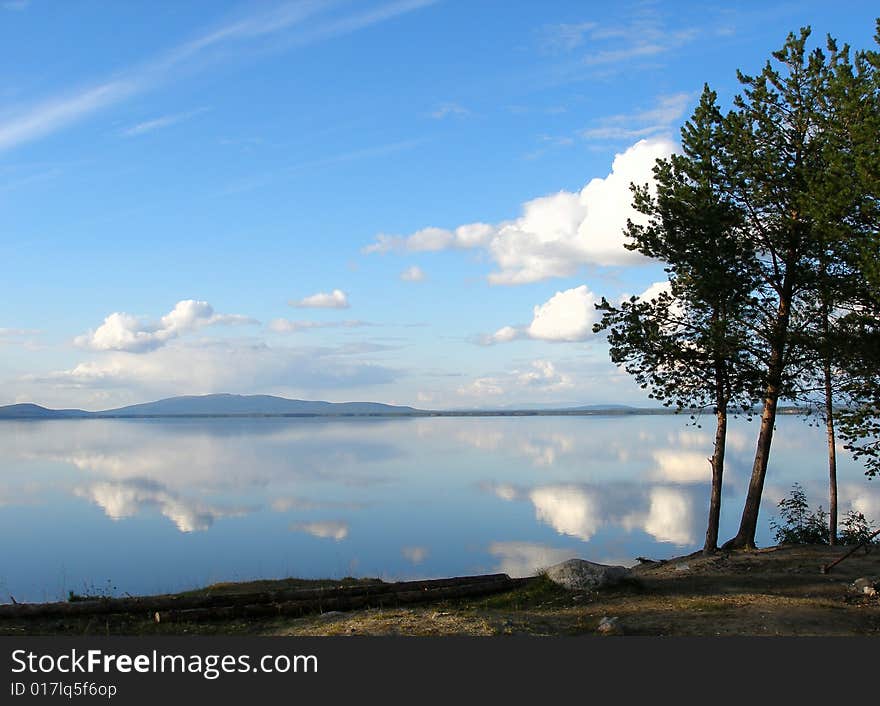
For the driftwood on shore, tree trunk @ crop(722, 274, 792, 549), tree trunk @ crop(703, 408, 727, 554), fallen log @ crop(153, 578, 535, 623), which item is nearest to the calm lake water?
tree trunk @ crop(703, 408, 727, 554)

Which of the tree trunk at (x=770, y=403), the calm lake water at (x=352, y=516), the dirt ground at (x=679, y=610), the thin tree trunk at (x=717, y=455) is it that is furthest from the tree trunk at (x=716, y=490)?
the calm lake water at (x=352, y=516)

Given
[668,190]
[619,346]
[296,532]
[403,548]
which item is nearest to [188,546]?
[296,532]

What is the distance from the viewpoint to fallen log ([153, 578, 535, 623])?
17172 mm

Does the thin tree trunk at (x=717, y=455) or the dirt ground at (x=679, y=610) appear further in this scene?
the thin tree trunk at (x=717, y=455)

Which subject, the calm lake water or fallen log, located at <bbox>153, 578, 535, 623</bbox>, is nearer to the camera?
fallen log, located at <bbox>153, 578, 535, 623</bbox>

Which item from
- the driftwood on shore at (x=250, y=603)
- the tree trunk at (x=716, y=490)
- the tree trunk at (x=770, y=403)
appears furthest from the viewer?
the tree trunk at (x=716, y=490)

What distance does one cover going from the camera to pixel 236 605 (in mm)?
17953

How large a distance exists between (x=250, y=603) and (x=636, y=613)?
9.67m

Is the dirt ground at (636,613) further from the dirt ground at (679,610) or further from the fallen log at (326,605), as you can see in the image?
the fallen log at (326,605)

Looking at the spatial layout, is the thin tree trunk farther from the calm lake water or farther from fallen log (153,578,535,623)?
fallen log (153,578,535,623)

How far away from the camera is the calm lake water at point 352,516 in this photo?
32188 millimetres

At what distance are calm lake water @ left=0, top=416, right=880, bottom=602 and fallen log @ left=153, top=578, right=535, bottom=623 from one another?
34.4 feet

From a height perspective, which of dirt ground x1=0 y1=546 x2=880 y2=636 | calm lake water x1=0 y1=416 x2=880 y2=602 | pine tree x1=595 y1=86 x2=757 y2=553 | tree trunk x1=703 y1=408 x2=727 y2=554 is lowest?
calm lake water x1=0 y1=416 x2=880 y2=602

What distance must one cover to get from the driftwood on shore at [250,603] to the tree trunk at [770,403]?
36.8ft
